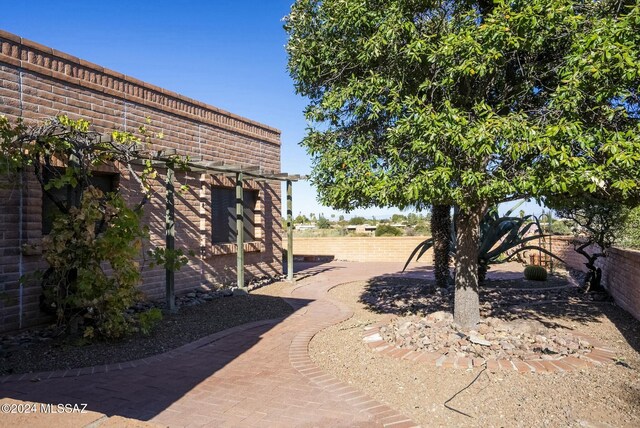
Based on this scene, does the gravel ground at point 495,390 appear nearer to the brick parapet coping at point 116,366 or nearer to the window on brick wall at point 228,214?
the brick parapet coping at point 116,366

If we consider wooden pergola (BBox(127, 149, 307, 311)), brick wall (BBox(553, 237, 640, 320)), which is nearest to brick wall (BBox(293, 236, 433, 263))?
wooden pergola (BBox(127, 149, 307, 311))

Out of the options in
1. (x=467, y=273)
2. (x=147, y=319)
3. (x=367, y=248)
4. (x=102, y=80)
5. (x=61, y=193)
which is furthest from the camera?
(x=367, y=248)

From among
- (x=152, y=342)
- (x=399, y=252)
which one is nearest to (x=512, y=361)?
(x=152, y=342)

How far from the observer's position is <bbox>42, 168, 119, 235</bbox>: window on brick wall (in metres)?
6.07

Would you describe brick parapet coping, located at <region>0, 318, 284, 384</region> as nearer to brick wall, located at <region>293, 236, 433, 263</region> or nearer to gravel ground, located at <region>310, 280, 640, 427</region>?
gravel ground, located at <region>310, 280, 640, 427</region>

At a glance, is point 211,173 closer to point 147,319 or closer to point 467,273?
point 147,319

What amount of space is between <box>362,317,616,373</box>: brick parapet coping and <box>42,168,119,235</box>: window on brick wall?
4.55 m

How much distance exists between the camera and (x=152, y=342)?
19.7 ft

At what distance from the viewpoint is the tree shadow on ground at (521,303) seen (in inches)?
279

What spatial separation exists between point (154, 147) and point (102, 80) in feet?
5.11

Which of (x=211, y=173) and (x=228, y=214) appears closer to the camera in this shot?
(x=211, y=173)

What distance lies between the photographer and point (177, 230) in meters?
9.27

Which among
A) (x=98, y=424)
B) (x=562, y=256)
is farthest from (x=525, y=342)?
(x=562, y=256)

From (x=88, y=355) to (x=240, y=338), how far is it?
190 cm
